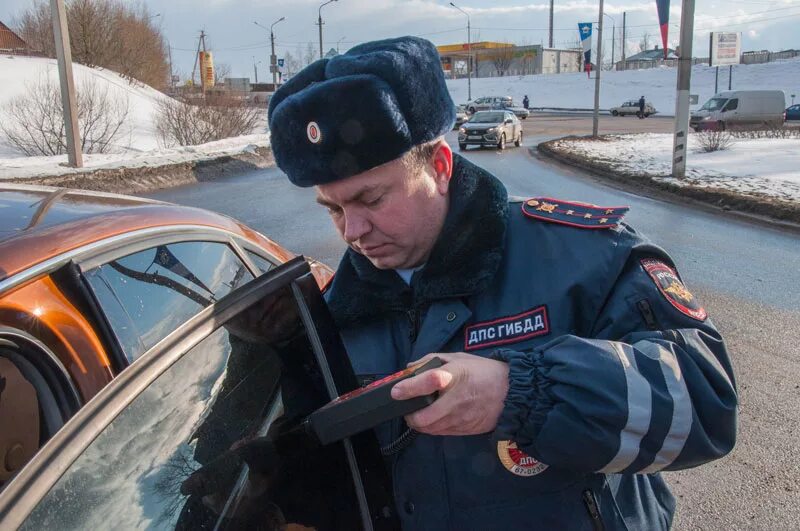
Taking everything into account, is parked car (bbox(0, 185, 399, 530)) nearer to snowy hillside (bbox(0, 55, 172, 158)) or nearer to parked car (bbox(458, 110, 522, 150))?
snowy hillside (bbox(0, 55, 172, 158))

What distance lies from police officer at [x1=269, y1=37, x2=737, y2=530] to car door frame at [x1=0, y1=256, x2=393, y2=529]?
7cm

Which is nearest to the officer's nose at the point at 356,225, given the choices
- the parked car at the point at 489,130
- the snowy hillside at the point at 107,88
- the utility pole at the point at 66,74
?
the utility pole at the point at 66,74

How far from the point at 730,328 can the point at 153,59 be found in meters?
40.8

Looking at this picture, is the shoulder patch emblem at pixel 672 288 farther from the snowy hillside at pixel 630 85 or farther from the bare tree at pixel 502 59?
the bare tree at pixel 502 59

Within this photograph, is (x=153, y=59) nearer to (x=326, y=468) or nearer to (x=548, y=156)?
(x=548, y=156)

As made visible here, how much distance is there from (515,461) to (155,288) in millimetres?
975

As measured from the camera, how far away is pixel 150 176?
45.7ft

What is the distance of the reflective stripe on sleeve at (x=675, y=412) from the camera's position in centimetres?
116

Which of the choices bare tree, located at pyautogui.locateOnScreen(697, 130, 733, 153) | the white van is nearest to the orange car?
bare tree, located at pyautogui.locateOnScreen(697, 130, 733, 153)

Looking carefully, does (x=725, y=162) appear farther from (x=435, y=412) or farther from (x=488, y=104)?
(x=488, y=104)

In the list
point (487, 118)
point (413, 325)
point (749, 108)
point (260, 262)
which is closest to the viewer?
point (413, 325)

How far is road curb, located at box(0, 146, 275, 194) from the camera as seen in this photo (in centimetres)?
1225

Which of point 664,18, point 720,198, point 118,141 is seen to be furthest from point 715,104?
point 118,141

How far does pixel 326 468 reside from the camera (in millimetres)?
1382
